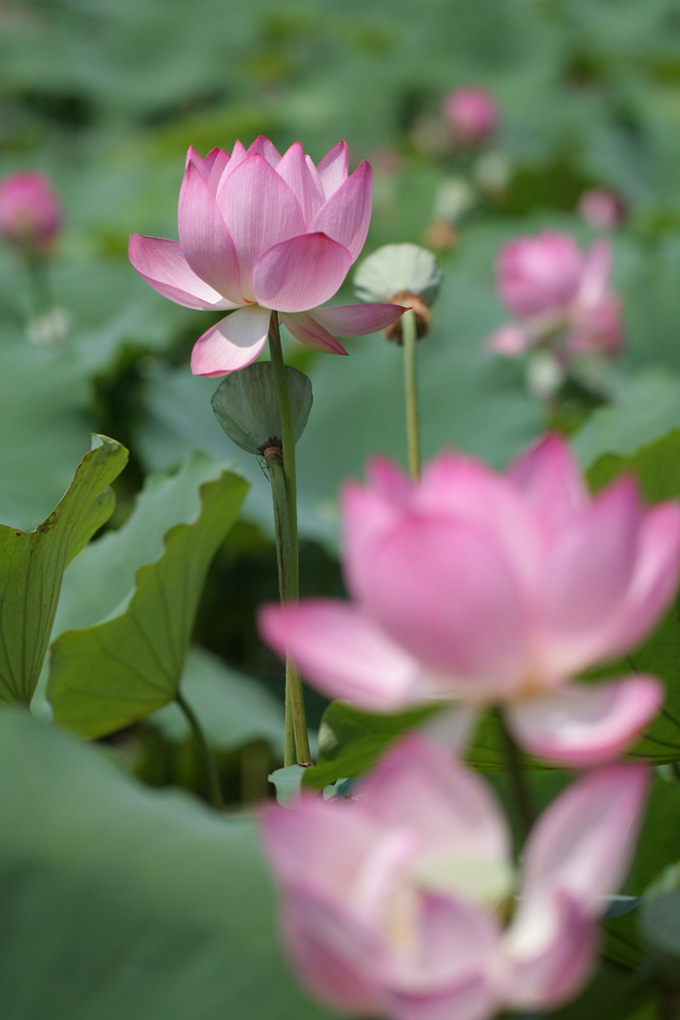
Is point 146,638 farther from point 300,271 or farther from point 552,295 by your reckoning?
point 552,295

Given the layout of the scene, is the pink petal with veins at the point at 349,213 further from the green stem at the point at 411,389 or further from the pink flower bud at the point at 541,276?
the pink flower bud at the point at 541,276

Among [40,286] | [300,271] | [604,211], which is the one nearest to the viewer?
[300,271]

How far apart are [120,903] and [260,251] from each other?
1.00ft

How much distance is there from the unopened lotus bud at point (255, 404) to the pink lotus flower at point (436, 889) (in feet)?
0.95


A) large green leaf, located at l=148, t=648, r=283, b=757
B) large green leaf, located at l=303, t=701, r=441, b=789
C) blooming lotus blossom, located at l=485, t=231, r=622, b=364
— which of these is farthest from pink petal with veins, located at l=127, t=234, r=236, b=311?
blooming lotus blossom, located at l=485, t=231, r=622, b=364

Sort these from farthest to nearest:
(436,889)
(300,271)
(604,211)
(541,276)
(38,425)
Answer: (604,211) → (541,276) → (38,425) → (300,271) → (436,889)

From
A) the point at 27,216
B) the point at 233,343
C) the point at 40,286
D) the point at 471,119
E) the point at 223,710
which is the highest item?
the point at 471,119

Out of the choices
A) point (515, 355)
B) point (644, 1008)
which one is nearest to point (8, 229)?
point (515, 355)

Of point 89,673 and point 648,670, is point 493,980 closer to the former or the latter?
point 648,670

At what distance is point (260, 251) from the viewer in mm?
506

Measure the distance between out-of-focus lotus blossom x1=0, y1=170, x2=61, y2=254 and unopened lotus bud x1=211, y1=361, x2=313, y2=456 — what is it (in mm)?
1504

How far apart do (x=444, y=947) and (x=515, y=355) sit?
1.45 metres

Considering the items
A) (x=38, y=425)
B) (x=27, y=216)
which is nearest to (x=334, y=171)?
(x=38, y=425)

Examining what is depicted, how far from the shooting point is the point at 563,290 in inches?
54.9
